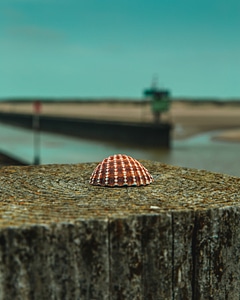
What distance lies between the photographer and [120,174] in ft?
18.2

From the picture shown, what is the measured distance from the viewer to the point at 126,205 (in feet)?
15.1

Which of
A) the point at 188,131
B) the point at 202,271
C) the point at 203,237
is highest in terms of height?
the point at 203,237

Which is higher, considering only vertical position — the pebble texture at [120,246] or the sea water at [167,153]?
the pebble texture at [120,246]

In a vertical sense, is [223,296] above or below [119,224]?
below

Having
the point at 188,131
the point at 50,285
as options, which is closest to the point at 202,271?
the point at 50,285

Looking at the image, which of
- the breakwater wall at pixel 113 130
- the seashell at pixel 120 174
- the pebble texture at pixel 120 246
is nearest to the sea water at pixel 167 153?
the breakwater wall at pixel 113 130

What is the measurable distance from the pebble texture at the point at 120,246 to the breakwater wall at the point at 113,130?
30.2 m

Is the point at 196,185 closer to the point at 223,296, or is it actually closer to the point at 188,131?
the point at 223,296

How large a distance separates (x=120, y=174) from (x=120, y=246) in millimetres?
1521

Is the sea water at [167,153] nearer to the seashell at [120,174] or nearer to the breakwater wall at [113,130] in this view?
the breakwater wall at [113,130]

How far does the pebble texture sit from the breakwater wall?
3022 cm

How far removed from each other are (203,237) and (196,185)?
4.31 feet

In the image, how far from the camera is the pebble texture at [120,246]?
387 cm

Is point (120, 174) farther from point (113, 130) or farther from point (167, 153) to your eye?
point (113, 130)
